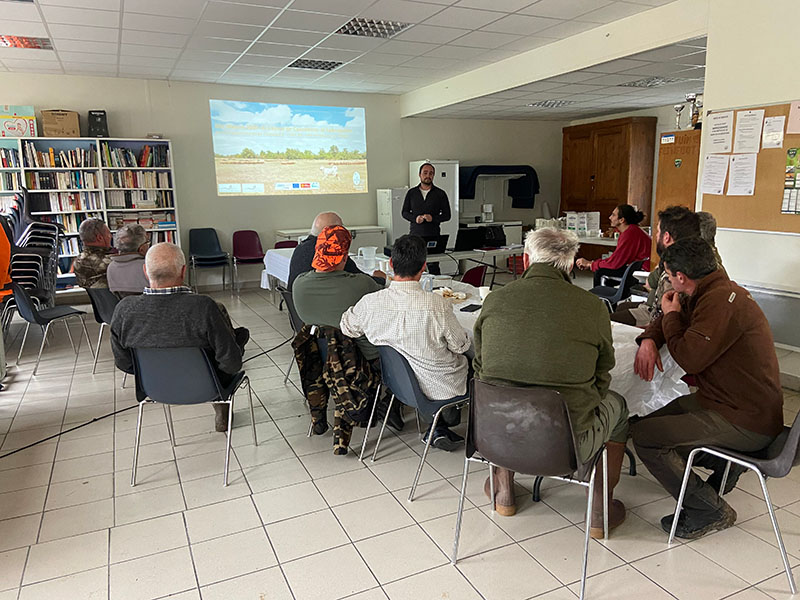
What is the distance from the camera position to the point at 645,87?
280 inches

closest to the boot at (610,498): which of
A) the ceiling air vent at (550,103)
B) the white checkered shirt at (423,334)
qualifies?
the white checkered shirt at (423,334)

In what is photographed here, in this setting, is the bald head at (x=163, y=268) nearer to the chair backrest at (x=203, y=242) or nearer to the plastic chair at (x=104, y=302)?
the plastic chair at (x=104, y=302)

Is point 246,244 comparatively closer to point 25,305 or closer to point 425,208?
point 425,208

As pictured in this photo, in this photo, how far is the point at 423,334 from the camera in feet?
8.48

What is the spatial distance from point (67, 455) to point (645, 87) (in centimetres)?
725

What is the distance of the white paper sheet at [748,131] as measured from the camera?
388cm

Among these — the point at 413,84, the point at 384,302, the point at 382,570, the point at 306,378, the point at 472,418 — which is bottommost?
the point at 382,570

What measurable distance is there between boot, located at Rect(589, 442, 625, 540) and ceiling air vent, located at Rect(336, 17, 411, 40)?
14.0ft

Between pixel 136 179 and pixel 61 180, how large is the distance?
0.85 metres

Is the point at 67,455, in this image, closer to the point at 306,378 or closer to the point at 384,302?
the point at 306,378

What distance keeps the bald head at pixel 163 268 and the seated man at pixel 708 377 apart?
7.08ft

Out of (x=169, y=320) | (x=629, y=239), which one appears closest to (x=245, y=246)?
(x=629, y=239)

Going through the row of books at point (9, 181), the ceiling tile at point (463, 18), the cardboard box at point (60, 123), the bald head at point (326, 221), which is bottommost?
the bald head at point (326, 221)

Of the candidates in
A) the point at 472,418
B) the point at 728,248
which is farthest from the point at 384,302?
the point at 728,248
